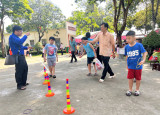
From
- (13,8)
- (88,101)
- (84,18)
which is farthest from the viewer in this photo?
(84,18)

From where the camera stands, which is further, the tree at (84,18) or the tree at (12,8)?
the tree at (84,18)

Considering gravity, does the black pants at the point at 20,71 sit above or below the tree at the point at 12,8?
below

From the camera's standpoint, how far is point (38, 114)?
8.64 feet

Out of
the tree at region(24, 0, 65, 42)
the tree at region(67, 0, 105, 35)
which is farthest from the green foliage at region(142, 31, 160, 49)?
the tree at region(24, 0, 65, 42)

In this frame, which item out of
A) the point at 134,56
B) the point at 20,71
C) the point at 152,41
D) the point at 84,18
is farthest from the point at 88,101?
the point at 84,18

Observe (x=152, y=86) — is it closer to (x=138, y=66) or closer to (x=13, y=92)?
(x=138, y=66)

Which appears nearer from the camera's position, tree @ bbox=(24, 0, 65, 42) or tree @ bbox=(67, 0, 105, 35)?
tree @ bbox=(67, 0, 105, 35)

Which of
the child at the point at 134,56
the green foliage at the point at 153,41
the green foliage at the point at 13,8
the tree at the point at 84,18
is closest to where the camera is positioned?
the child at the point at 134,56

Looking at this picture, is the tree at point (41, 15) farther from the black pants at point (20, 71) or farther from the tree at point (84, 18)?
the black pants at point (20, 71)

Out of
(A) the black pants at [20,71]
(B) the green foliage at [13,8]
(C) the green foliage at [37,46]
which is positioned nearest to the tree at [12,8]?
(B) the green foliage at [13,8]

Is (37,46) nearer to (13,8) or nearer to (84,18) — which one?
(13,8)

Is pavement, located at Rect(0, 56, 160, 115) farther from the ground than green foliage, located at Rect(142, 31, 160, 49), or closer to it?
closer to it

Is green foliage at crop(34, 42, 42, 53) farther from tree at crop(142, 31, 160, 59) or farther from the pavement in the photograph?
the pavement

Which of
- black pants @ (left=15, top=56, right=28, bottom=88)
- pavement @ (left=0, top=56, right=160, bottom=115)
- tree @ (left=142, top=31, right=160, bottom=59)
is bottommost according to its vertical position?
pavement @ (left=0, top=56, right=160, bottom=115)
